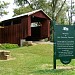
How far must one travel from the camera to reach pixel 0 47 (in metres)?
26.2

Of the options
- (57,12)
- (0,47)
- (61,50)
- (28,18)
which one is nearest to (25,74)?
(61,50)

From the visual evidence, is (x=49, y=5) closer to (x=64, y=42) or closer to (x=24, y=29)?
(x=24, y=29)

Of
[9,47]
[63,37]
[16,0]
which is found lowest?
[9,47]

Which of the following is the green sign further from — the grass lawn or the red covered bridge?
the red covered bridge

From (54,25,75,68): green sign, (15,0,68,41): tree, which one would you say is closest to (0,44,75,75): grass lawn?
(54,25,75,68): green sign

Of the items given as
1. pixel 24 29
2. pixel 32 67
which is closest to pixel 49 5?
pixel 24 29

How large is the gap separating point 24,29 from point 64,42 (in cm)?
1931

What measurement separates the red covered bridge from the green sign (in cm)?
1853

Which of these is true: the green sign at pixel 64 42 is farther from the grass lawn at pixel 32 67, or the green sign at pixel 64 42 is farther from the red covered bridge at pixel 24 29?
the red covered bridge at pixel 24 29

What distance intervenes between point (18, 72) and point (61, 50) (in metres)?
2.34

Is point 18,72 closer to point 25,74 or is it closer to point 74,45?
point 25,74

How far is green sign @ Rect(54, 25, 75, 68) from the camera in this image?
485 inches

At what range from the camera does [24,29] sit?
3148 cm

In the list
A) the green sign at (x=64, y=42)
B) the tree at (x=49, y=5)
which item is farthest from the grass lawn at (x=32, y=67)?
the tree at (x=49, y=5)
